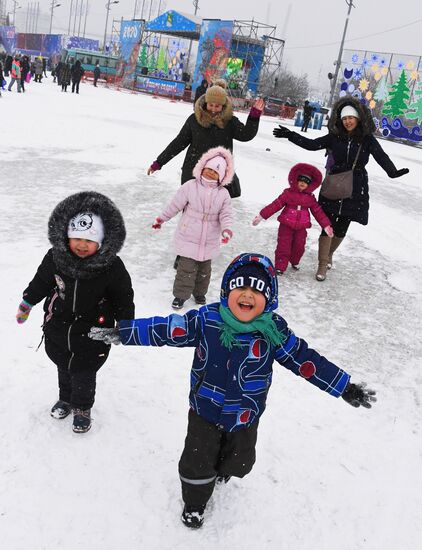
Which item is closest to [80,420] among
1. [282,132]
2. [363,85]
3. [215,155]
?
[215,155]

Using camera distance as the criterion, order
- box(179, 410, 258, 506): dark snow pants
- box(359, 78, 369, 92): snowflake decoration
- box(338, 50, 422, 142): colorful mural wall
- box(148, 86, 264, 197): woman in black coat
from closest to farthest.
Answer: box(179, 410, 258, 506): dark snow pants
box(148, 86, 264, 197): woman in black coat
box(338, 50, 422, 142): colorful mural wall
box(359, 78, 369, 92): snowflake decoration

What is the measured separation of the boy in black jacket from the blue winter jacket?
331mm

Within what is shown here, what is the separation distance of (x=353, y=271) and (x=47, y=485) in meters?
4.24

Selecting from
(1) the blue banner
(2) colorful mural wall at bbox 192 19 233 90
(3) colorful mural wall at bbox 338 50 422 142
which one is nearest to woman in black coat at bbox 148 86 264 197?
(3) colorful mural wall at bbox 338 50 422 142

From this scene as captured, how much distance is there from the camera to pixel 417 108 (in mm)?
24547

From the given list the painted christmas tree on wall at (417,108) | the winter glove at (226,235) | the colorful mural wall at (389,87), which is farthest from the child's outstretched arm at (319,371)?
the painted christmas tree on wall at (417,108)

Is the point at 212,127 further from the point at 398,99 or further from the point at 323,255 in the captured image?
the point at 398,99

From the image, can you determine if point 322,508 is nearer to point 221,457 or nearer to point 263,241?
point 221,457

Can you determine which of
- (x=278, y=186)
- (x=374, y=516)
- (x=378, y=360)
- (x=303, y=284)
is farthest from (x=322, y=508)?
(x=278, y=186)

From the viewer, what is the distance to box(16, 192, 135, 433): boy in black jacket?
214 cm

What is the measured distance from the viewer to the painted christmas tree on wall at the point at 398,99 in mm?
24281

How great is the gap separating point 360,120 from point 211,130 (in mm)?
1426

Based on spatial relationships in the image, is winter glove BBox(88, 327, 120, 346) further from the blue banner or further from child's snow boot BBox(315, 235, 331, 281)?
the blue banner

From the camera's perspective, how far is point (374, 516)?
2.28 m
